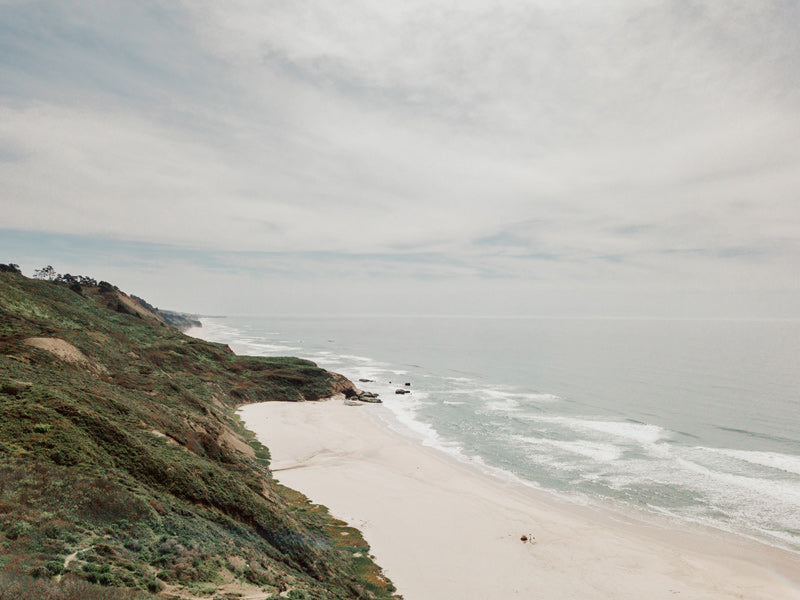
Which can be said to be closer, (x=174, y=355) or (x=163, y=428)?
(x=163, y=428)

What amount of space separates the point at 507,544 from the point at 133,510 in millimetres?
22798

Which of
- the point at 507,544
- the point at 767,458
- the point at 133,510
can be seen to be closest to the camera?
the point at 133,510

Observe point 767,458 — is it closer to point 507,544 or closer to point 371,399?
point 507,544

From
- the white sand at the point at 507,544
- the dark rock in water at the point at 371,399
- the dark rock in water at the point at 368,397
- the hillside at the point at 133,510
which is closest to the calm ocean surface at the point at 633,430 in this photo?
the dark rock in water at the point at 371,399

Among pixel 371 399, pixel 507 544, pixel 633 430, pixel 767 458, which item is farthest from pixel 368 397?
pixel 767 458

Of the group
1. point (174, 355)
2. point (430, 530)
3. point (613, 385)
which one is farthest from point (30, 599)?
point (613, 385)

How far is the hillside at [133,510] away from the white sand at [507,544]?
10.3 feet

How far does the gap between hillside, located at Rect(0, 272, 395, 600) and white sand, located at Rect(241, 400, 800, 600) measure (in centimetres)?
315

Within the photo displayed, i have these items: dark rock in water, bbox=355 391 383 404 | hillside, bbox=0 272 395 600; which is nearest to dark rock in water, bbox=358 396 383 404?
dark rock in water, bbox=355 391 383 404

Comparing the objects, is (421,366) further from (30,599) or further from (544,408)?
(30,599)

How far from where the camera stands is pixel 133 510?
1644cm

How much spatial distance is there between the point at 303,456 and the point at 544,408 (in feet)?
155

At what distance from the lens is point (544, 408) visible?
7431 centimetres

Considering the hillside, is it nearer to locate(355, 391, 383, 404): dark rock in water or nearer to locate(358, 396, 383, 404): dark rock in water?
locate(358, 396, 383, 404): dark rock in water
